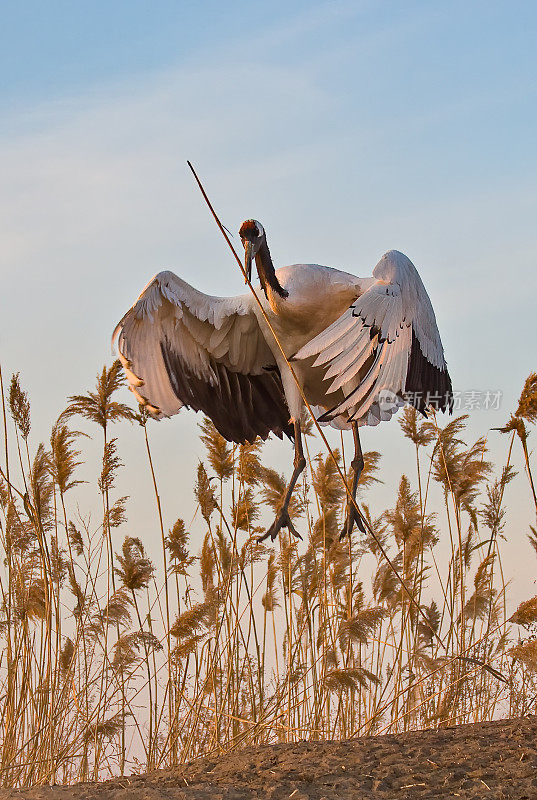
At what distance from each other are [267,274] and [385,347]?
3.11 ft

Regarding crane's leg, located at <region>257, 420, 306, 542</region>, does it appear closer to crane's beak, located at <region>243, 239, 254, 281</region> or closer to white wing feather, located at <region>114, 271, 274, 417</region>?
→ white wing feather, located at <region>114, 271, 274, 417</region>

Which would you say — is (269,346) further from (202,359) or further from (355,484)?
(355,484)

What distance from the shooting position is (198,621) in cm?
408

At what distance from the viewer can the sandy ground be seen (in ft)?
9.34

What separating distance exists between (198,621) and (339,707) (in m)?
1.02

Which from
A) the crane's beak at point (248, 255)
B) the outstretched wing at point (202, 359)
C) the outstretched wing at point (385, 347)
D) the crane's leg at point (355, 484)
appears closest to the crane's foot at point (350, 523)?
the crane's leg at point (355, 484)

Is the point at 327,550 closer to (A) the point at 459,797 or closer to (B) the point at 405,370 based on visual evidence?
(B) the point at 405,370

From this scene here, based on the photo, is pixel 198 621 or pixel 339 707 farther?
pixel 339 707

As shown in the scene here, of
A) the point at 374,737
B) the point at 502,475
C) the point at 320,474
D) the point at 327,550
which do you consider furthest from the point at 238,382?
the point at 374,737

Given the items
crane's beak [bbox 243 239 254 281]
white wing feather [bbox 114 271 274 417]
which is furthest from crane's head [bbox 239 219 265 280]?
white wing feather [bbox 114 271 274 417]

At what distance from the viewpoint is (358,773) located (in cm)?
298

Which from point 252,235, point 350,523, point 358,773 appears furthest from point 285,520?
point 358,773

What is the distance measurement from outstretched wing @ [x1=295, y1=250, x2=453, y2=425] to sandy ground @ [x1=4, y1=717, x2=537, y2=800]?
116 cm

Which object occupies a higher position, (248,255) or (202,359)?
(248,255)
